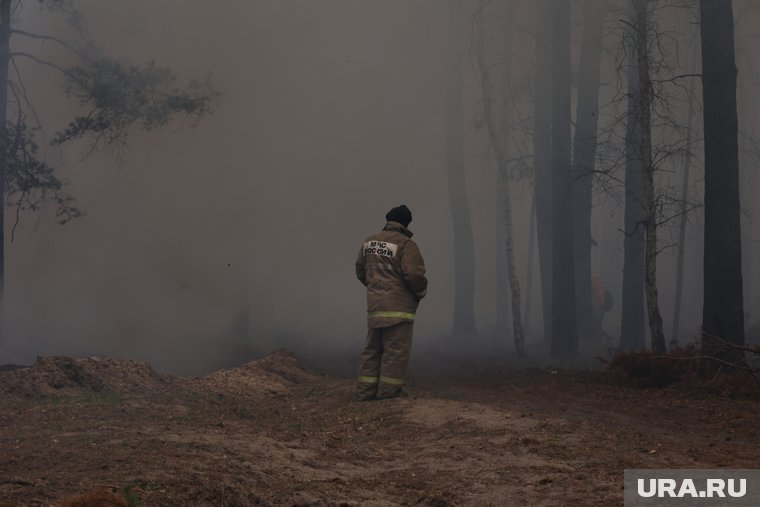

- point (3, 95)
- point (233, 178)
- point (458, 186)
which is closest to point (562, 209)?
point (458, 186)

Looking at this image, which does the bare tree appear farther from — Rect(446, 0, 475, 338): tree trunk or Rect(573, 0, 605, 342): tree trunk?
Rect(446, 0, 475, 338): tree trunk

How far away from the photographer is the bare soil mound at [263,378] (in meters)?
12.9

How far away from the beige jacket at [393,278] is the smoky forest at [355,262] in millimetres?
26

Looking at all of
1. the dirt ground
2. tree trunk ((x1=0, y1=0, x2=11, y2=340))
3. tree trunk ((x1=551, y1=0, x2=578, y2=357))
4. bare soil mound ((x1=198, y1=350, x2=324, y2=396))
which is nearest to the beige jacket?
the dirt ground

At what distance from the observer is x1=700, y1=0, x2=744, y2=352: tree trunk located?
12.9m

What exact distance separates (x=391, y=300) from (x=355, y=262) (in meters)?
8.04

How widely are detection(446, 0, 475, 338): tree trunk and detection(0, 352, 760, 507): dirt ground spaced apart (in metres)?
14.8

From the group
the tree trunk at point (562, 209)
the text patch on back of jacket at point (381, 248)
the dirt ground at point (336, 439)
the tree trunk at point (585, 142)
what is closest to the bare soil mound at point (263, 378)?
the dirt ground at point (336, 439)

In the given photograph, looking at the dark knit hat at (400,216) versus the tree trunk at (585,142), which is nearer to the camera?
the dark knit hat at (400,216)

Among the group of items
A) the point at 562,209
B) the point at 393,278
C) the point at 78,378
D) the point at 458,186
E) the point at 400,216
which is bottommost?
the point at 78,378

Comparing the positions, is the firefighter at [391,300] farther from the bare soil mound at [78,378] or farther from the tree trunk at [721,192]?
the tree trunk at [721,192]

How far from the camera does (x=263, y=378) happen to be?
45.5 ft

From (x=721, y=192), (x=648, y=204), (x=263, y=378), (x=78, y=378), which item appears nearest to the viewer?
(x=78, y=378)

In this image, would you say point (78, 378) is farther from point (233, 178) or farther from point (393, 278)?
point (233, 178)
